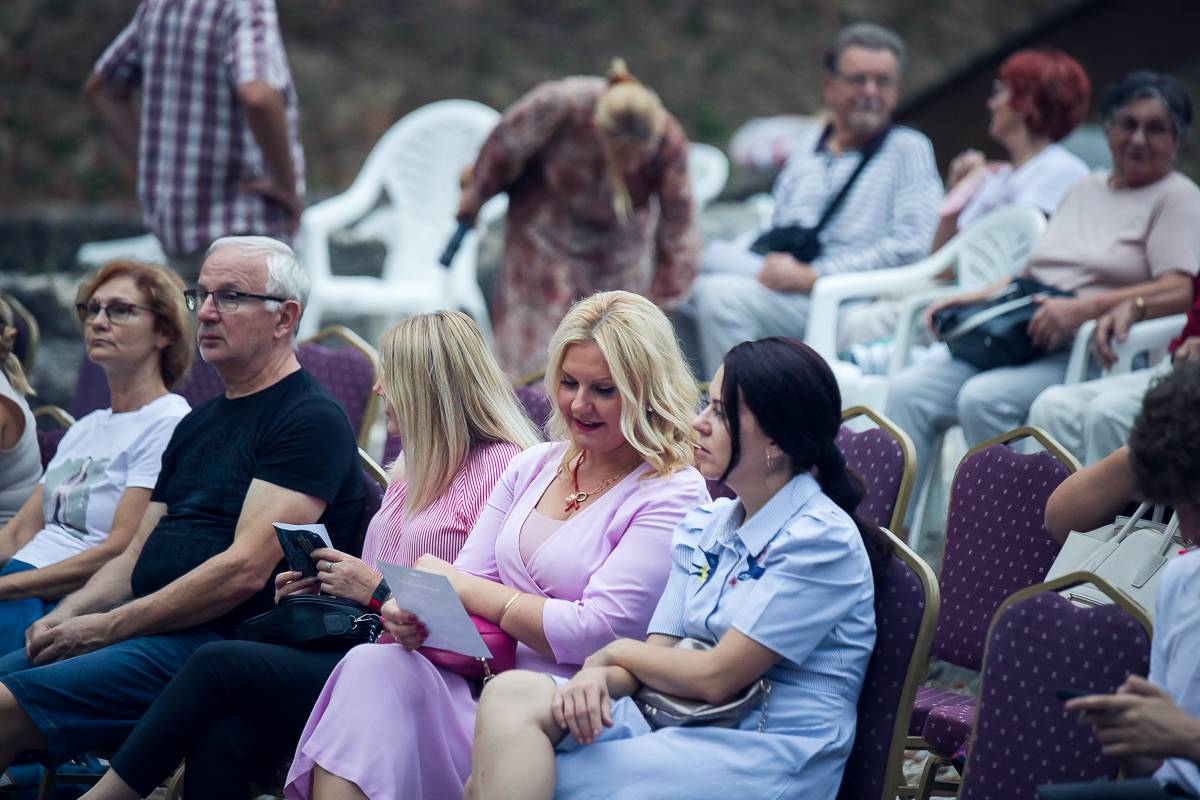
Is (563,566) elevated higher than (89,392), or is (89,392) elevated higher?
(563,566)

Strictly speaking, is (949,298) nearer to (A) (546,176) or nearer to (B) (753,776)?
(A) (546,176)

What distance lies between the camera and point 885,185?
212 inches

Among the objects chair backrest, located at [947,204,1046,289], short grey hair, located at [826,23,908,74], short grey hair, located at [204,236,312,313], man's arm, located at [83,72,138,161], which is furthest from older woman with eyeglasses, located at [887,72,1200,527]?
man's arm, located at [83,72,138,161]

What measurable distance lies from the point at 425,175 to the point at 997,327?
4.01m

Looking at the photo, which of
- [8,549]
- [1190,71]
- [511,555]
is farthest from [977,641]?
[1190,71]

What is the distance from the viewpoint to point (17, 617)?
349 cm

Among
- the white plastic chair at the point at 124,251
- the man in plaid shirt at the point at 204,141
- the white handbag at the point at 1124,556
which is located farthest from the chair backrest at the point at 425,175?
the white handbag at the point at 1124,556

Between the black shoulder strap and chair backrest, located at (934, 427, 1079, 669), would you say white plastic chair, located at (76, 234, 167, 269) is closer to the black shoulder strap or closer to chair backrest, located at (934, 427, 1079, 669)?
the black shoulder strap

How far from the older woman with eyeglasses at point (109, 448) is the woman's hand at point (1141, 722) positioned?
2.36 meters

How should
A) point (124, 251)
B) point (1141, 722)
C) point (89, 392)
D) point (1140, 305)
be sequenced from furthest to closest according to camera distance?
point (124, 251) → point (89, 392) → point (1140, 305) → point (1141, 722)

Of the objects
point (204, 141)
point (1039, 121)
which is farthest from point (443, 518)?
point (1039, 121)

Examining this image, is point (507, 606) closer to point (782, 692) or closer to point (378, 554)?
point (378, 554)

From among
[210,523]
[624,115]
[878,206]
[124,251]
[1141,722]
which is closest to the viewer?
[1141,722]

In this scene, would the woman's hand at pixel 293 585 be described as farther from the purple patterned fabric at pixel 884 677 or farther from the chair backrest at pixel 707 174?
the chair backrest at pixel 707 174
